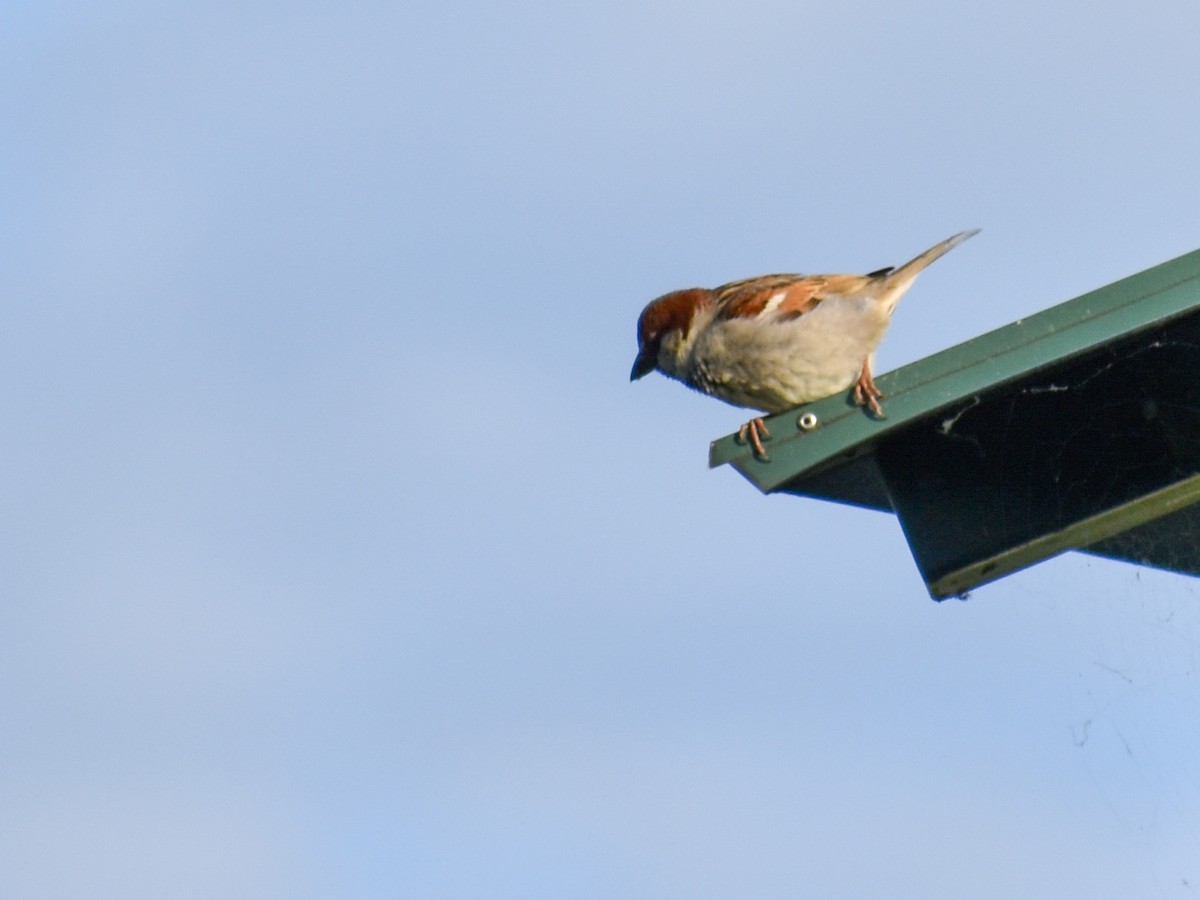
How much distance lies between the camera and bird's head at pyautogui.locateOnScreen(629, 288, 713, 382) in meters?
4.54

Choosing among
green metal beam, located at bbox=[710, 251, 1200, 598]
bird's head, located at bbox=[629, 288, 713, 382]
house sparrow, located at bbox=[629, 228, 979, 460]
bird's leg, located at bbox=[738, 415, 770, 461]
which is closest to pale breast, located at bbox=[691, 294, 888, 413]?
house sparrow, located at bbox=[629, 228, 979, 460]

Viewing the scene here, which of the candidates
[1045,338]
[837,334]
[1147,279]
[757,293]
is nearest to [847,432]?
[1045,338]

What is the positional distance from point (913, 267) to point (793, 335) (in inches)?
15.1

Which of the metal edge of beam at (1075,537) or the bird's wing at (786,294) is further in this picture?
the bird's wing at (786,294)

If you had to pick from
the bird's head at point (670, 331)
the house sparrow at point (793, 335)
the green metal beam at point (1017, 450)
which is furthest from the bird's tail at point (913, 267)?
the green metal beam at point (1017, 450)

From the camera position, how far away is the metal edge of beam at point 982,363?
2.41 metres

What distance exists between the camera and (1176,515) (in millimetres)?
2730

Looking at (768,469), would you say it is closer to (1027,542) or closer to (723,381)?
(1027,542)

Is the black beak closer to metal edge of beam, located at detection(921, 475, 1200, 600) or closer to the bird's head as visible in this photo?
the bird's head

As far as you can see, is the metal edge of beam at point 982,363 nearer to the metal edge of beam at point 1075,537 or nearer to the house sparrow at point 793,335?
the metal edge of beam at point 1075,537

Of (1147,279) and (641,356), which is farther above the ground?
(641,356)

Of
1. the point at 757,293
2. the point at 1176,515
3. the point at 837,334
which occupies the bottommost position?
the point at 1176,515

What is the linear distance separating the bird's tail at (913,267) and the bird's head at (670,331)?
1.91ft

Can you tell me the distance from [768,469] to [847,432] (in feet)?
0.45
